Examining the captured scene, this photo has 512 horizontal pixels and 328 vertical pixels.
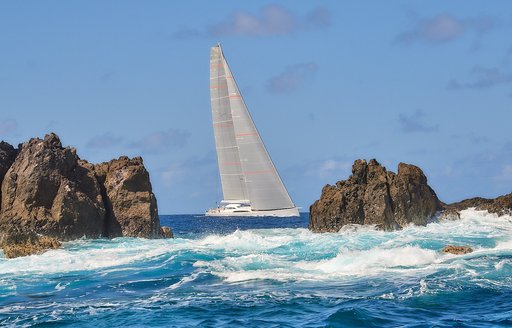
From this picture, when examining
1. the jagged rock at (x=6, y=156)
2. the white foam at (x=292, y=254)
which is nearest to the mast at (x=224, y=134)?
the white foam at (x=292, y=254)

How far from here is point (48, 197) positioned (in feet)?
139

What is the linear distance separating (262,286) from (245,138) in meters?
45.1

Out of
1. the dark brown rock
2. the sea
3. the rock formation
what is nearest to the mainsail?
the rock formation

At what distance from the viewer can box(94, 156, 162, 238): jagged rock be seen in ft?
151

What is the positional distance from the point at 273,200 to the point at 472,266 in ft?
137

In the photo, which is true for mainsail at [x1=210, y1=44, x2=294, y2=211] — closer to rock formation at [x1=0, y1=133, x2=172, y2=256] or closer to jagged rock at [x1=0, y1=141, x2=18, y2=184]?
rock formation at [x1=0, y1=133, x2=172, y2=256]

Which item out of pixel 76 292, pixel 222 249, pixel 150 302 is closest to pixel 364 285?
pixel 150 302

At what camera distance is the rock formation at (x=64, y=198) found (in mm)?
40656

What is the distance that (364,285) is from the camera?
2334cm

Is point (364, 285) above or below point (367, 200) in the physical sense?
below

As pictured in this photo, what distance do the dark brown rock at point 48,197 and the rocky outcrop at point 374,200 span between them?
1499cm

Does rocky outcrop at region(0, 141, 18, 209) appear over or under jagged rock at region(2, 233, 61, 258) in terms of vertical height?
over

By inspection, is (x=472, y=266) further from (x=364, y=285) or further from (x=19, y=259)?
(x=19, y=259)

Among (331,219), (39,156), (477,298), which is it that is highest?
(39,156)
